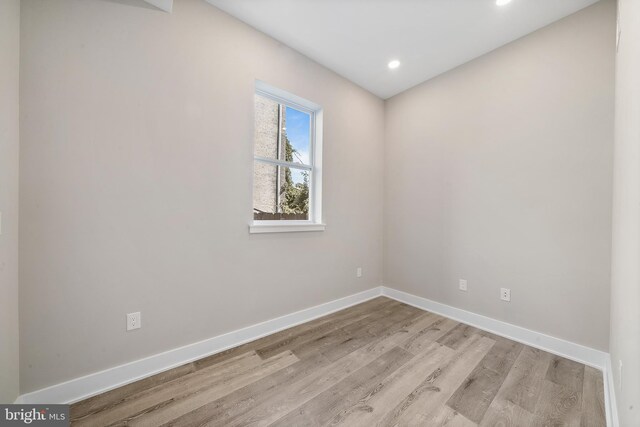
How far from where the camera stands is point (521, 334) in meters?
2.18

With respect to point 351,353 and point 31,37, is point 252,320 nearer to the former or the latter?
point 351,353

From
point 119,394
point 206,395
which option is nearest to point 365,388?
point 206,395

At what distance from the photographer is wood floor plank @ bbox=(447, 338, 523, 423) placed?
4.65 feet

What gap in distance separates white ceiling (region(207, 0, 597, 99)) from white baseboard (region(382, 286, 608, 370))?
2592mm

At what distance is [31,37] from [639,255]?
293 cm

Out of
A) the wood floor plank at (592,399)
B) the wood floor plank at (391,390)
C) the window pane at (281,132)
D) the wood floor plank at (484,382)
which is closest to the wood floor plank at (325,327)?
the wood floor plank at (391,390)

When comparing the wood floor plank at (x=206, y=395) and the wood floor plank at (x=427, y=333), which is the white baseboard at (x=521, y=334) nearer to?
the wood floor plank at (x=427, y=333)

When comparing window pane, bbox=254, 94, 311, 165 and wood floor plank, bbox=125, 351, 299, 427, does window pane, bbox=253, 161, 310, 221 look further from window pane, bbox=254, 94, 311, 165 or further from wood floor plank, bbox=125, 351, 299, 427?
wood floor plank, bbox=125, 351, 299, 427

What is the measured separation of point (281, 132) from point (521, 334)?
9.56 feet

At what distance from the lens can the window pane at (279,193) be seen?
238 cm

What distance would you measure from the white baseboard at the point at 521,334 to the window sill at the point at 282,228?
1.50 meters

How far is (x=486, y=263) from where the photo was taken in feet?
7.91

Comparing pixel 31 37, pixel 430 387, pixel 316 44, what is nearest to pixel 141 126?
pixel 31 37

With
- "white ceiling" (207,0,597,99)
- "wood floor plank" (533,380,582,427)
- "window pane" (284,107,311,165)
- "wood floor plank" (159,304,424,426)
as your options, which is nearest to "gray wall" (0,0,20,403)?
"wood floor plank" (159,304,424,426)
